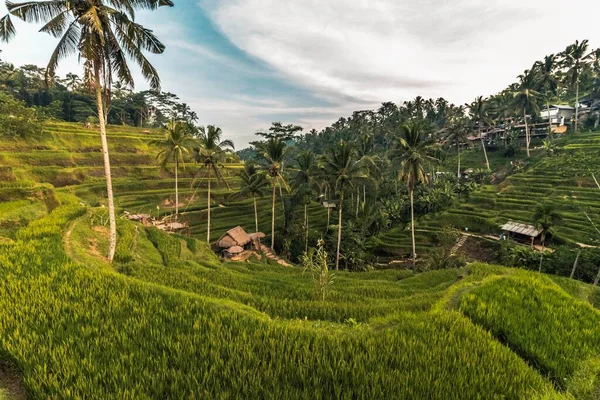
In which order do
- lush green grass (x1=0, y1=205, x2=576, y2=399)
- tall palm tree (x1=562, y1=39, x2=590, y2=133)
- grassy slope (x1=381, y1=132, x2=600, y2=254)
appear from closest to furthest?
lush green grass (x1=0, y1=205, x2=576, y2=399)
grassy slope (x1=381, y1=132, x2=600, y2=254)
tall palm tree (x1=562, y1=39, x2=590, y2=133)

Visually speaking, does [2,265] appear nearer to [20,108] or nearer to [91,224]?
[91,224]

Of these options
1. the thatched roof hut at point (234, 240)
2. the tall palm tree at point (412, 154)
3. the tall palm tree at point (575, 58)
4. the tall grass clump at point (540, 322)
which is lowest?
the thatched roof hut at point (234, 240)

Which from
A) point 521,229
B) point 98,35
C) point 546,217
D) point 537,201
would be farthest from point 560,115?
point 98,35

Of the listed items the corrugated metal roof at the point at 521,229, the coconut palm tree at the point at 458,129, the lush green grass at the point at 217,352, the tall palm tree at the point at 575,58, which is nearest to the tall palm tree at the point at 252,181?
the lush green grass at the point at 217,352

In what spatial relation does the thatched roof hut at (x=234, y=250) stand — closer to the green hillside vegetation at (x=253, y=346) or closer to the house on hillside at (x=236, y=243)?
the house on hillside at (x=236, y=243)

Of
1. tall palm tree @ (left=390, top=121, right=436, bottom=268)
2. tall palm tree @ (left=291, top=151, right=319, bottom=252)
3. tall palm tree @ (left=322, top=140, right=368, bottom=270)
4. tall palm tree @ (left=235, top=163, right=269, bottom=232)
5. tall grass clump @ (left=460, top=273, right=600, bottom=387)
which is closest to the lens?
tall grass clump @ (left=460, top=273, right=600, bottom=387)

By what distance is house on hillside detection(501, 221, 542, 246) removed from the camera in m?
32.9

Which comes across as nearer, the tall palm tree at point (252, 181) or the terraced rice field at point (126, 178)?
the tall palm tree at point (252, 181)

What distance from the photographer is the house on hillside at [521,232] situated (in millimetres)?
32872

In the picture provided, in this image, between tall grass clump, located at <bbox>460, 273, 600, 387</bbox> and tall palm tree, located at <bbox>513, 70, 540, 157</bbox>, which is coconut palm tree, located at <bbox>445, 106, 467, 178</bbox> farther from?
tall grass clump, located at <bbox>460, 273, 600, 387</bbox>

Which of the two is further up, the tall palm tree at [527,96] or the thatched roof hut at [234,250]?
the tall palm tree at [527,96]

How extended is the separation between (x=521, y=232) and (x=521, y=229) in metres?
0.74

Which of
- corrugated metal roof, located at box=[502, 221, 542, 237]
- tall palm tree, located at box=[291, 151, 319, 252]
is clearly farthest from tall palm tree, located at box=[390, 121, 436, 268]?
corrugated metal roof, located at box=[502, 221, 542, 237]

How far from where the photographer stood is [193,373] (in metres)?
4.58
